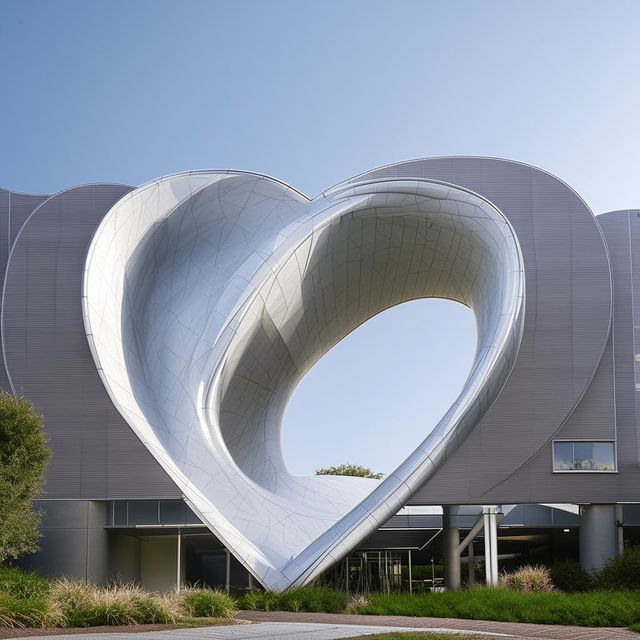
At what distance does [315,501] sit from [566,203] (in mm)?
12285

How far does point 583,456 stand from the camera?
81.8 feet

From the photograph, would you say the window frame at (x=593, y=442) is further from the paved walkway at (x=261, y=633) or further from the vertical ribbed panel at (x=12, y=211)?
the vertical ribbed panel at (x=12, y=211)

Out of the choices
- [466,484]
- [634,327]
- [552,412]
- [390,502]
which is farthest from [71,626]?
[634,327]

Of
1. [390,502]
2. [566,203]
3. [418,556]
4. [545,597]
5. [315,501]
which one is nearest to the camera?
[545,597]

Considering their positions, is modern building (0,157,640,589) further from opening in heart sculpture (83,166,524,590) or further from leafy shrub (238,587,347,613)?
leafy shrub (238,587,347,613)

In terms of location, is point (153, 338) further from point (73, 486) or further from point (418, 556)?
point (418, 556)

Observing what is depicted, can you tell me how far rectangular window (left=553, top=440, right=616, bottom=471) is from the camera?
24844 millimetres

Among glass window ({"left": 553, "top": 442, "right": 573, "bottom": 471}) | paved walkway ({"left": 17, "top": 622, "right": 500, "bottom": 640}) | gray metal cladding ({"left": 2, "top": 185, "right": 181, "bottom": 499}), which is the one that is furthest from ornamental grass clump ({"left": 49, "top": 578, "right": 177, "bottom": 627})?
glass window ({"left": 553, "top": 442, "right": 573, "bottom": 471})

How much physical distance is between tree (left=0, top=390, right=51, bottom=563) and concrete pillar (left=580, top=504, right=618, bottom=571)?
14.6 meters

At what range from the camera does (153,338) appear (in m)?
24.7

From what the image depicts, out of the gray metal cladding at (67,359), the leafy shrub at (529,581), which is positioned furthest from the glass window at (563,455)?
the gray metal cladding at (67,359)

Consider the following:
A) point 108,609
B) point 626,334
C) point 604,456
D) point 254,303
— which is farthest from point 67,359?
point 626,334

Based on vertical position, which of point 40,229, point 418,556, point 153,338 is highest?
point 40,229

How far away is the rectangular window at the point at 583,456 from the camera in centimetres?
2484
